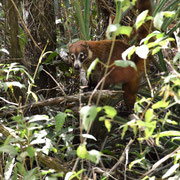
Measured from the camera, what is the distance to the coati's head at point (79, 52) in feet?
11.5

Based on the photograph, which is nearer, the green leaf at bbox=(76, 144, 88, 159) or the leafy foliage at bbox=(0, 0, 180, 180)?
the green leaf at bbox=(76, 144, 88, 159)

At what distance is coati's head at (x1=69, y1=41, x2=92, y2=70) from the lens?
3514 mm

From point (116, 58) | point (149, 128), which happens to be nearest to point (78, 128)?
point (116, 58)

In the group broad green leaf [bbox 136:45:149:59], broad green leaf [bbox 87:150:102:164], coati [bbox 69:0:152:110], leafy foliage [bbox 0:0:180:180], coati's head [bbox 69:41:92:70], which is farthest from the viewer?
coati's head [bbox 69:41:92:70]

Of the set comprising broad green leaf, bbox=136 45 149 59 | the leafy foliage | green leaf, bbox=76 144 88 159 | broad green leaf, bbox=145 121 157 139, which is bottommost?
the leafy foliage

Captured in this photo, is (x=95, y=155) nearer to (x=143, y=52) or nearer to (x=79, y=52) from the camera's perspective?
(x=143, y=52)

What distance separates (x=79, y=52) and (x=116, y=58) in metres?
0.46

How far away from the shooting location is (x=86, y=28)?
323 cm

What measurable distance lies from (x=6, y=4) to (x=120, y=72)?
134 centimetres

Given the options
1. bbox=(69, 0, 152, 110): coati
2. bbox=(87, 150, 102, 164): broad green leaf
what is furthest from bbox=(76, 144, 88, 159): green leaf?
bbox=(69, 0, 152, 110): coati

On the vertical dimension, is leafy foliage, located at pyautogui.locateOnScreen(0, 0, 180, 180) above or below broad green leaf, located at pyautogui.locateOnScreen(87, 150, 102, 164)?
below

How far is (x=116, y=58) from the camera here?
3.33m

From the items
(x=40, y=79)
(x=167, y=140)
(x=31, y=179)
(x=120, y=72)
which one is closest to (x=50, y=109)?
(x=40, y=79)

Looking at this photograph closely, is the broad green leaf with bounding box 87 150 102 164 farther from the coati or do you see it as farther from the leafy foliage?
the coati
